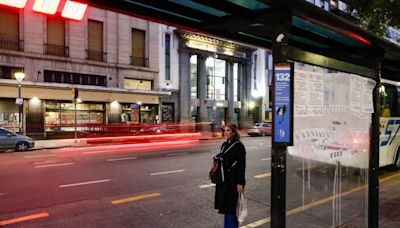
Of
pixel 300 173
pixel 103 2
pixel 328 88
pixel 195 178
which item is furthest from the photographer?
pixel 300 173

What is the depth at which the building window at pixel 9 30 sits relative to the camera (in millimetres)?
23500

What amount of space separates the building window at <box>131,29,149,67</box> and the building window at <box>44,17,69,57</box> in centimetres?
660

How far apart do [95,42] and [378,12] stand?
2380cm

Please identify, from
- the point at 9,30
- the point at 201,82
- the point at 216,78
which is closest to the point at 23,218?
the point at 9,30

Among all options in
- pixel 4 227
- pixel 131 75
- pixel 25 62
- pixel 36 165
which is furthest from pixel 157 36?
pixel 4 227

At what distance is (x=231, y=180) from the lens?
15.8 ft

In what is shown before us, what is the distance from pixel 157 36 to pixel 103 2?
29.5 meters

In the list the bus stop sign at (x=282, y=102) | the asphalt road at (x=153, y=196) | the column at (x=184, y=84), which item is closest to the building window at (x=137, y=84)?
the column at (x=184, y=84)

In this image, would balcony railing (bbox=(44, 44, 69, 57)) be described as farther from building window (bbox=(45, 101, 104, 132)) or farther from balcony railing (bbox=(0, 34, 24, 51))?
building window (bbox=(45, 101, 104, 132))

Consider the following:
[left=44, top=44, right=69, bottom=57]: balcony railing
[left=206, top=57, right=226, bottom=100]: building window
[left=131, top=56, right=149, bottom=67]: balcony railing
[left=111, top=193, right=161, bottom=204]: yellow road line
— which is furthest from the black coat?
[left=206, top=57, right=226, bottom=100]: building window

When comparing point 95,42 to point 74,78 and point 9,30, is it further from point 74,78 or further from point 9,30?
point 9,30

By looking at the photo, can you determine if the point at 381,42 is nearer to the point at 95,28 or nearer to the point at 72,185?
the point at 72,185

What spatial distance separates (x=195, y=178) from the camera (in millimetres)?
9945

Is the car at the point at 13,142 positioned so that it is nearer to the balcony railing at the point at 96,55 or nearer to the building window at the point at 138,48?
the balcony railing at the point at 96,55
